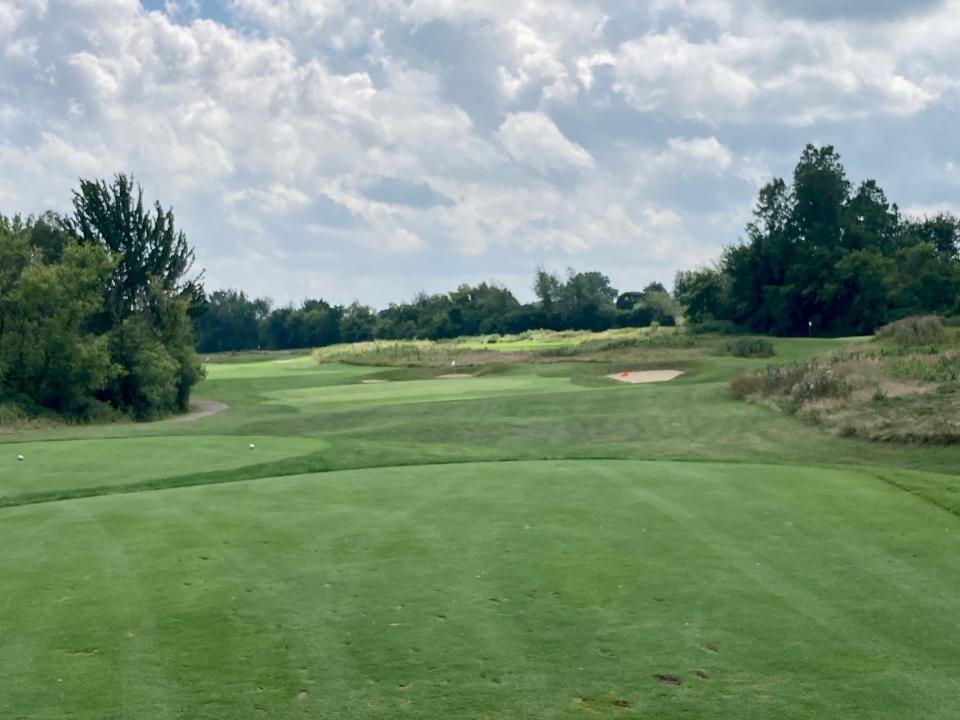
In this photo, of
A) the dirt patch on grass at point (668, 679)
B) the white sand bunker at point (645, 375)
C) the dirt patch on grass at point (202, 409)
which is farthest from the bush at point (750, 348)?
the dirt patch on grass at point (668, 679)

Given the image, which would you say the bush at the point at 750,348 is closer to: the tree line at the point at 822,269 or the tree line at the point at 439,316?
the tree line at the point at 822,269

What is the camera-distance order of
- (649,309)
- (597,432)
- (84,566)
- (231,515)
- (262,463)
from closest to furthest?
(84,566) → (231,515) → (262,463) → (597,432) → (649,309)

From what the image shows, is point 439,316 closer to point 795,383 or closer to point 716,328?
point 716,328

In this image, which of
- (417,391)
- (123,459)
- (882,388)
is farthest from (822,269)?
(123,459)

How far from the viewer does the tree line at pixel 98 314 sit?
35.4 metres

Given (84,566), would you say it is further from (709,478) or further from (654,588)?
(709,478)

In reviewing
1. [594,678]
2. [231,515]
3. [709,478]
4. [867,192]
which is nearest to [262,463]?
[231,515]

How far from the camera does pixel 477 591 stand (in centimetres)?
737

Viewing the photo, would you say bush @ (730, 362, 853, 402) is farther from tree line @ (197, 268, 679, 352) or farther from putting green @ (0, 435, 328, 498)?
tree line @ (197, 268, 679, 352)

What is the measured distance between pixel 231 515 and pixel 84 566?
91.9 inches

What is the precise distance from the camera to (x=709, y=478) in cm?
1312

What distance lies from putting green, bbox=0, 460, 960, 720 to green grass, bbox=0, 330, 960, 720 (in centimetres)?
3

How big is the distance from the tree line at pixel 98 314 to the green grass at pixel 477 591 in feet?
71.2

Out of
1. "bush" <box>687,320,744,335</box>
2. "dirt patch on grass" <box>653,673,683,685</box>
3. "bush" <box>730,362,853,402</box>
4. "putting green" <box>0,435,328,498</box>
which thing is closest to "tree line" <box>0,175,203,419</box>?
"putting green" <box>0,435,328,498</box>
